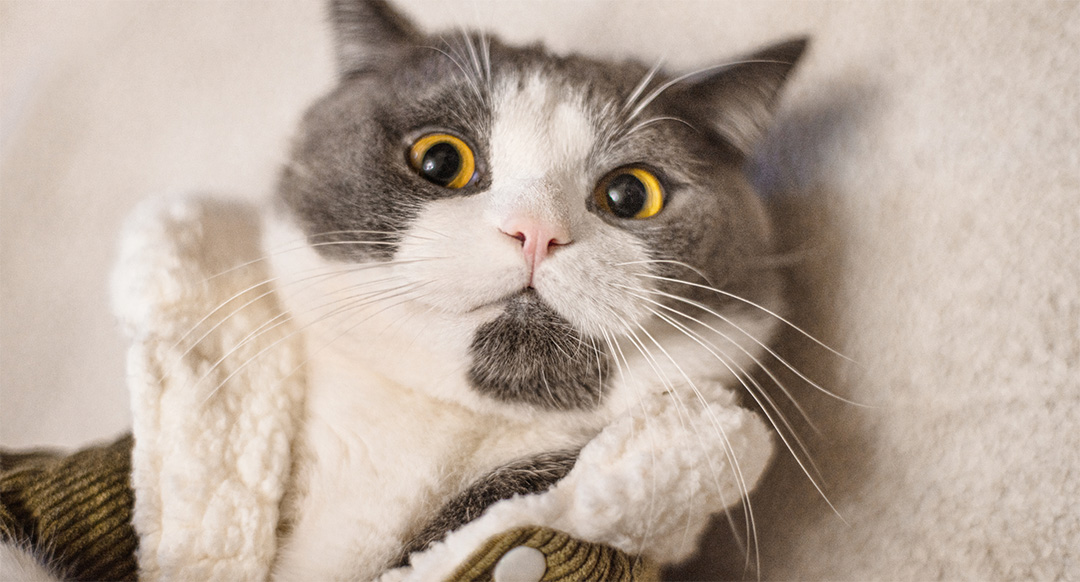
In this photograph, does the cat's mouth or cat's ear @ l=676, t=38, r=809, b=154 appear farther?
cat's ear @ l=676, t=38, r=809, b=154

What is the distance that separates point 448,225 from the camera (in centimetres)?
55

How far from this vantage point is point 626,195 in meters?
0.60

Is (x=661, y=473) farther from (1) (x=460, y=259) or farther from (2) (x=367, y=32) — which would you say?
(2) (x=367, y=32)

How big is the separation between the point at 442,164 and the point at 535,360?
19 cm

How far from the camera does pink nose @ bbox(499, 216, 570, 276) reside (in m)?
0.51

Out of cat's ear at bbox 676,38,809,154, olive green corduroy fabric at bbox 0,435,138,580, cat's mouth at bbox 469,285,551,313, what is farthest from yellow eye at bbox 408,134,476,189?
olive green corduroy fabric at bbox 0,435,138,580

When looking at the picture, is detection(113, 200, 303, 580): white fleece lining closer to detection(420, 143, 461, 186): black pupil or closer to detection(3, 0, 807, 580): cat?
detection(3, 0, 807, 580): cat

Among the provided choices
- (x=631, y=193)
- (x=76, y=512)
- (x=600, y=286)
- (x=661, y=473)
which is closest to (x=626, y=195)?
(x=631, y=193)

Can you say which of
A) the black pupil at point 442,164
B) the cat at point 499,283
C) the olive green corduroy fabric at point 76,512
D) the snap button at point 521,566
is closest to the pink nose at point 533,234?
the cat at point 499,283

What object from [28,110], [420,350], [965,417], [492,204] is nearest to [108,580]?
[420,350]

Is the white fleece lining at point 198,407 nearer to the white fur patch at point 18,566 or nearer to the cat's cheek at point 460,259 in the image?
the white fur patch at point 18,566

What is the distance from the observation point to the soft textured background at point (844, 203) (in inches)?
18.7

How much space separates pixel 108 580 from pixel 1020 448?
26.9 inches

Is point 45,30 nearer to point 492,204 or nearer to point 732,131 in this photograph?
point 492,204
